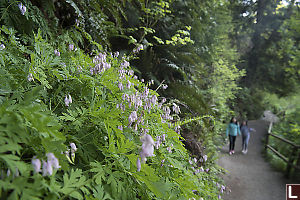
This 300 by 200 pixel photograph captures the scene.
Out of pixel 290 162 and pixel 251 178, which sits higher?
pixel 290 162

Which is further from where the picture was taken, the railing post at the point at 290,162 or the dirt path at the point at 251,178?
the railing post at the point at 290,162

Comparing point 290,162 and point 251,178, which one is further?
point 290,162

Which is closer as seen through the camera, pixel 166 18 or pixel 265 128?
pixel 166 18

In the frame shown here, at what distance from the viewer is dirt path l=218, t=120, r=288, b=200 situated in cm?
552

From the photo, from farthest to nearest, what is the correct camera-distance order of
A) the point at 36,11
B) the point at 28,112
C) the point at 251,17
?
the point at 251,17
the point at 36,11
the point at 28,112

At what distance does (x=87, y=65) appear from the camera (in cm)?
181

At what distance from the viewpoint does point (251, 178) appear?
6.54m

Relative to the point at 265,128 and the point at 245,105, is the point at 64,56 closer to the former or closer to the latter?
the point at 245,105

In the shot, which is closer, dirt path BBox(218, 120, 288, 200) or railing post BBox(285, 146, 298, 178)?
dirt path BBox(218, 120, 288, 200)

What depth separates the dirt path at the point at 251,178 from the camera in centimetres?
552

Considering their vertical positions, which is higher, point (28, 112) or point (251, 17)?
point (251, 17)

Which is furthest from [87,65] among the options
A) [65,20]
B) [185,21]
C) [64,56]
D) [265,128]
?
[265,128]

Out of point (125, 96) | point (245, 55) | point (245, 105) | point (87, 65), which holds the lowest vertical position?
point (245, 105)

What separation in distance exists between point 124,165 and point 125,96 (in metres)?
0.61
